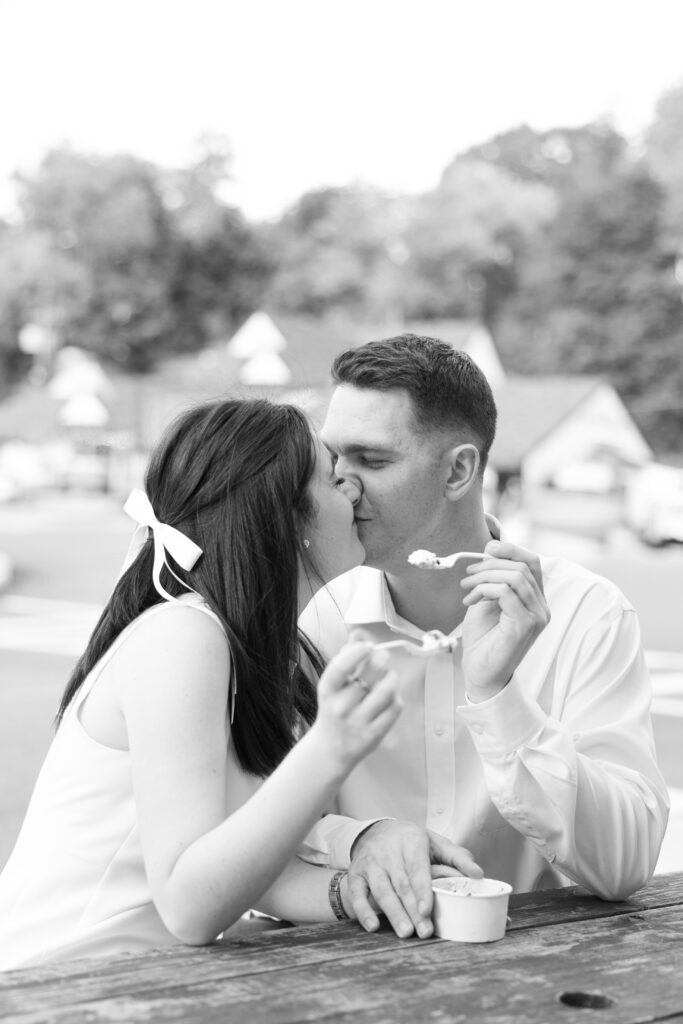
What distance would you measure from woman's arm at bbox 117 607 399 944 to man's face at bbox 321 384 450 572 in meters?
0.94

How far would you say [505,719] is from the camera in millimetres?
2109

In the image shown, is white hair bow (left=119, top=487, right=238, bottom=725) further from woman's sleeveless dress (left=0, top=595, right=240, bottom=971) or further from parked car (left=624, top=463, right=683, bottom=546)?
parked car (left=624, top=463, right=683, bottom=546)

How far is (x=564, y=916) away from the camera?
2096 mm

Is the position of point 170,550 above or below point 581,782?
above

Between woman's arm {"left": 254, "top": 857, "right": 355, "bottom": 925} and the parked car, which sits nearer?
woman's arm {"left": 254, "top": 857, "right": 355, "bottom": 925}

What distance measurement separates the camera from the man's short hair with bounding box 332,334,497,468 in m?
2.99

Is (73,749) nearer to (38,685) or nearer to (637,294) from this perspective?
(38,685)

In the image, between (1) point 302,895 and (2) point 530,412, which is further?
(2) point 530,412

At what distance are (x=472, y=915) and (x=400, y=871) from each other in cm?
17

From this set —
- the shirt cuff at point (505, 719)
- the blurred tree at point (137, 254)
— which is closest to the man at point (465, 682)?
the shirt cuff at point (505, 719)

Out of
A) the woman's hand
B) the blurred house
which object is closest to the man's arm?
the woman's hand

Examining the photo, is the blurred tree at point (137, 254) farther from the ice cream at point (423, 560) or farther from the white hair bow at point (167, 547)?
the white hair bow at point (167, 547)

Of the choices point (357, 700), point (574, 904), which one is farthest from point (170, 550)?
point (574, 904)

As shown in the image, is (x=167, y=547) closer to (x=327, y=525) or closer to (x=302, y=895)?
(x=327, y=525)
